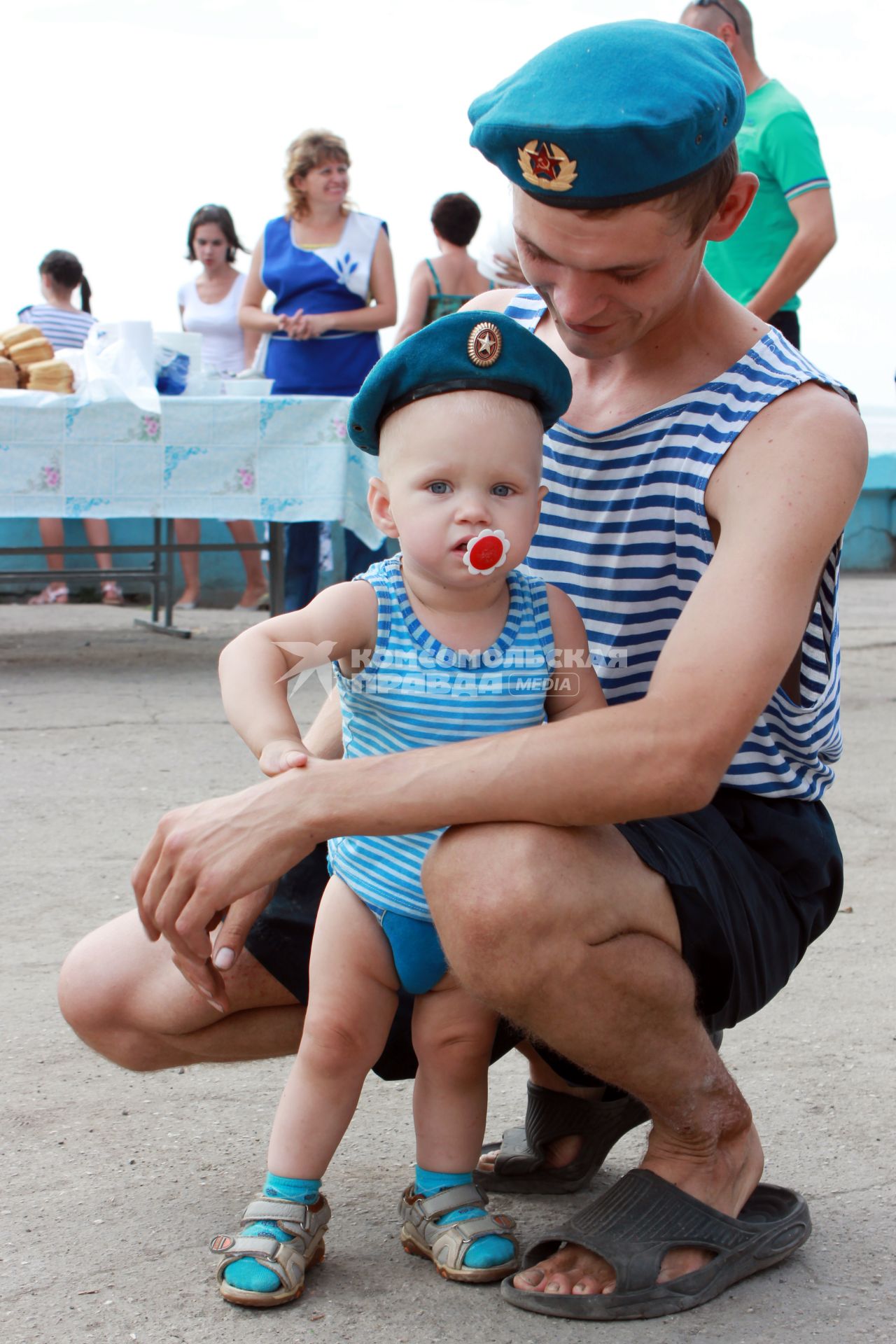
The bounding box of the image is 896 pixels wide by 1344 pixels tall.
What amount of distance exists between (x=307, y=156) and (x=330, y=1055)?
14.6 ft

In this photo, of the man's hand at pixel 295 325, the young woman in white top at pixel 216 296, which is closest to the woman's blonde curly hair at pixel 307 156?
the man's hand at pixel 295 325

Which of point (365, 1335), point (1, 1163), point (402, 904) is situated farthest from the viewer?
point (1, 1163)

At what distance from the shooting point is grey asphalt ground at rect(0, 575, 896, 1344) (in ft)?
5.09

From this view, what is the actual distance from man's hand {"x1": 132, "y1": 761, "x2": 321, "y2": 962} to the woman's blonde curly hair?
4.32 meters

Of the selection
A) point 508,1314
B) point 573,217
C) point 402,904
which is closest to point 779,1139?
point 508,1314

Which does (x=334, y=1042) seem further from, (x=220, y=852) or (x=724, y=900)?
(x=724, y=900)

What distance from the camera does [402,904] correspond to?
1647 millimetres

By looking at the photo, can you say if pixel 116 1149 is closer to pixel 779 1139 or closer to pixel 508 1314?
pixel 508 1314

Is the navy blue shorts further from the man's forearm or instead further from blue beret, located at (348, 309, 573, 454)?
blue beret, located at (348, 309, 573, 454)

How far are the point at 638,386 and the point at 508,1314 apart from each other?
110 cm

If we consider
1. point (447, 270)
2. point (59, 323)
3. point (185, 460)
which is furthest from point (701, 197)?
point (59, 323)

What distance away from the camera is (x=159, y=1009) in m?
1.82

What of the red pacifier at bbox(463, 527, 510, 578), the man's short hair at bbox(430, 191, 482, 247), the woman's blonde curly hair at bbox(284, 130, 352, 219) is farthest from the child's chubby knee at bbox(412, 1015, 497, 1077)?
the man's short hair at bbox(430, 191, 482, 247)

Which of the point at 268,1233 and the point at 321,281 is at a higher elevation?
the point at 321,281
